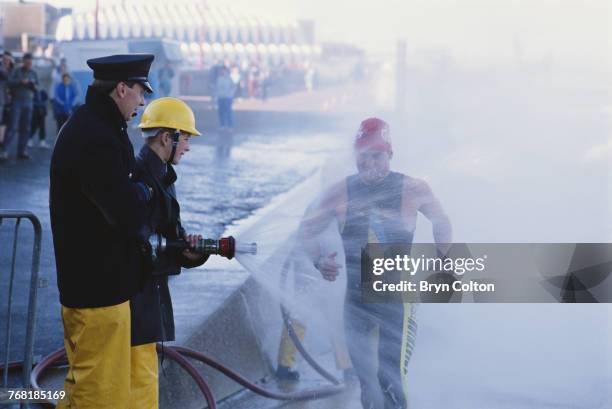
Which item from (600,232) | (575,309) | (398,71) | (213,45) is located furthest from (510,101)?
(213,45)

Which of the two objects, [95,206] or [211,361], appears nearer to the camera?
[95,206]

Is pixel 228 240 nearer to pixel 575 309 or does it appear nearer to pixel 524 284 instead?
pixel 524 284

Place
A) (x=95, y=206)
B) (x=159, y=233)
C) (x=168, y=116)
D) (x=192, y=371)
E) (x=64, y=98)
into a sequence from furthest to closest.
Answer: (x=64, y=98) → (x=192, y=371) → (x=168, y=116) → (x=159, y=233) → (x=95, y=206)

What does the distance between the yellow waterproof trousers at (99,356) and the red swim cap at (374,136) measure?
64.1 inches

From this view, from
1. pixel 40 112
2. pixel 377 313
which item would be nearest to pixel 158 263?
pixel 377 313

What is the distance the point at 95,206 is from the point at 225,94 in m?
19.0

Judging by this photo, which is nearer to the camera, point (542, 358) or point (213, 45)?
point (542, 358)

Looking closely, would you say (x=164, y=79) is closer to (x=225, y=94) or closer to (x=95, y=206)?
(x=225, y=94)

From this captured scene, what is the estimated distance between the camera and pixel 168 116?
4051mm

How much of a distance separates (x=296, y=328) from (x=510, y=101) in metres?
6.82

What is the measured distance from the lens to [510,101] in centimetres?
1204

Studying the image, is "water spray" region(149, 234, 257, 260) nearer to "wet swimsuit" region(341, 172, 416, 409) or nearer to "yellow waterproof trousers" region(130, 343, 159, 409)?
"yellow waterproof trousers" region(130, 343, 159, 409)

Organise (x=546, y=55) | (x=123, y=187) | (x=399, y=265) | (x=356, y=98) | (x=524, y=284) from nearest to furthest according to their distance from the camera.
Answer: (x=123, y=187), (x=399, y=265), (x=524, y=284), (x=546, y=55), (x=356, y=98)

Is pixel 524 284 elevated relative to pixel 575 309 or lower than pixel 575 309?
elevated
